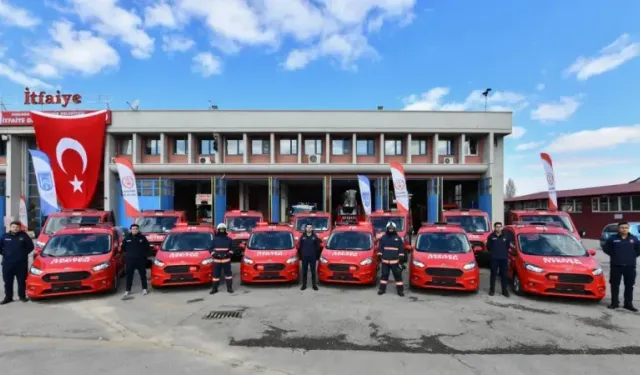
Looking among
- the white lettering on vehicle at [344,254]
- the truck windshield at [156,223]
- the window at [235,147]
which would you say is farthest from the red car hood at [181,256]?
the window at [235,147]

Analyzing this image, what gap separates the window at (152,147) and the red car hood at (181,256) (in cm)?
1982

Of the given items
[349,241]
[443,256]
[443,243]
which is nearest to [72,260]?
[349,241]

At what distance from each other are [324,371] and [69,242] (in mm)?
7966

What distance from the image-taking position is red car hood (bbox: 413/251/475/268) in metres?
8.77

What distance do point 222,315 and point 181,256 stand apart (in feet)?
9.66

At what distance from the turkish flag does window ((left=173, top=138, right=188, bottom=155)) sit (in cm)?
478

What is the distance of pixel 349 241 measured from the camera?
1048 centimetres

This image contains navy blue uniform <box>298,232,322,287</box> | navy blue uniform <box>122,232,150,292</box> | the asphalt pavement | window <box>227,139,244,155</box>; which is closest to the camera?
the asphalt pavement

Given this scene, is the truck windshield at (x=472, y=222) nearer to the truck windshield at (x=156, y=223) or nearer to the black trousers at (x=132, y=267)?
the black trousers at (x=132, y=267)

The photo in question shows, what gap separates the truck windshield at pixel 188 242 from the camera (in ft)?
33.3

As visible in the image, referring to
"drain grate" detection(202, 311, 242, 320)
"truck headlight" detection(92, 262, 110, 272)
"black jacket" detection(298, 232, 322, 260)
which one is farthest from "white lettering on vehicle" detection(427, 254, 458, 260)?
"truck headlight" detection(92, 262, 110, 272)

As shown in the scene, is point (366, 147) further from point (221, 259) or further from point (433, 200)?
point (221, 259)

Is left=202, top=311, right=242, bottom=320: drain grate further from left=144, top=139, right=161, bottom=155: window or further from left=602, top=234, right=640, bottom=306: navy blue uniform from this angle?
left=144, top=139, right=161, bottom=155: window

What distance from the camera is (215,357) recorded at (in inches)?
203
